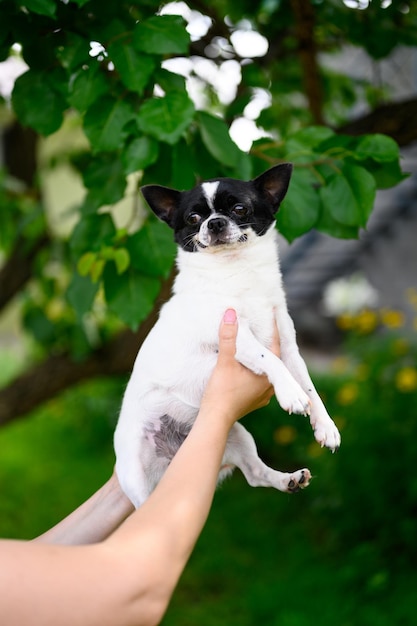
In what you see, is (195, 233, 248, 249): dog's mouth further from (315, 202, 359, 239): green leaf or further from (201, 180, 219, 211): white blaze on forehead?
(315, 202, 359, 239): green leaf

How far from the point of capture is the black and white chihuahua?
1.41 metres

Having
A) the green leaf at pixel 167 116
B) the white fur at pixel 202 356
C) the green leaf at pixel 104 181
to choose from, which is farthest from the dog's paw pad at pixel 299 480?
the green leaf at pixel 104 181

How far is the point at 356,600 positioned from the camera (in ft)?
12.2

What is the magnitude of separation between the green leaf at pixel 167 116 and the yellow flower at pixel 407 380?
257 cm

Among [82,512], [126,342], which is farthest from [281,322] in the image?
[126,342]

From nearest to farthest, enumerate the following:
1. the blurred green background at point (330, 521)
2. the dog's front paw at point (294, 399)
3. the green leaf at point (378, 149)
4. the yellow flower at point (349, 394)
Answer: the dog's front paw at point (294, 399) → the green leaf at point (378, 149) → the blurred green background at point (330, 521) → the yellow flower at point (349, 394)

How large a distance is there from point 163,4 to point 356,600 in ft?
10.1

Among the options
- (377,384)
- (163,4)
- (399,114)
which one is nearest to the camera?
(163,4)

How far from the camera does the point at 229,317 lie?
137 centimetres

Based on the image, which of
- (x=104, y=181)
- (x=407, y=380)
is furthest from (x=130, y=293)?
(x=407, y=380)

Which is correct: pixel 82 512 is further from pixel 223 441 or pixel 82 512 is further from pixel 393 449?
pixel 393 449

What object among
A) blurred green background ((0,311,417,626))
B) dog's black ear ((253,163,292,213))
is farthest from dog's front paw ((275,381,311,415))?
blurred green background ((0,311,417,626))

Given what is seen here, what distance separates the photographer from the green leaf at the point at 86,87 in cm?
161

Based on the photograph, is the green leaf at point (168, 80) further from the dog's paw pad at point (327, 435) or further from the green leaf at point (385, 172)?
the dog's paw pad at point (327, 435)
